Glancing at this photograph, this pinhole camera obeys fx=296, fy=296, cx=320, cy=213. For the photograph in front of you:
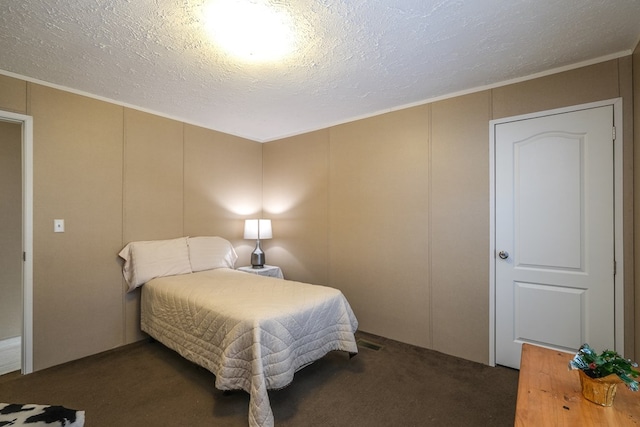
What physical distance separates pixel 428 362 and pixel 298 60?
2717 millimetres

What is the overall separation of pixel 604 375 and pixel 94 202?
12.0 ft

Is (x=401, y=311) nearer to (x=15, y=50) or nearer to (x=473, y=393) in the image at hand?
(x=473, y=393)

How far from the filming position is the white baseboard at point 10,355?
250cm

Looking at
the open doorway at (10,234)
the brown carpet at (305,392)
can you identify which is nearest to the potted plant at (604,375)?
the brown carpet at (305,392)

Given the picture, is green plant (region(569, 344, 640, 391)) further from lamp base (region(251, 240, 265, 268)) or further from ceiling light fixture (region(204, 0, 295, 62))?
lamp base (region(251, 240, 265, 268))

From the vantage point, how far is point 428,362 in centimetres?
262

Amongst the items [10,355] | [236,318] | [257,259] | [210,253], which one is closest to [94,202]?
[210,253]

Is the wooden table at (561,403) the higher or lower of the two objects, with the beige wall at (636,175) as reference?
lower

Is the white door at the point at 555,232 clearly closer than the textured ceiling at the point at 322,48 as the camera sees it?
No

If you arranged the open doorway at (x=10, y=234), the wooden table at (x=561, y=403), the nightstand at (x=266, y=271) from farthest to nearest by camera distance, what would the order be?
the nightstand at (x=266, y=271) → the open doorway at (x=10, y=234) → the wooden table at (x=561, y=403)

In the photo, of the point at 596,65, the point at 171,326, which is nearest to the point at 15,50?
the point at 171,326

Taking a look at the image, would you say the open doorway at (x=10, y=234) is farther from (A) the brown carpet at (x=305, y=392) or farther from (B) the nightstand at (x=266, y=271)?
(B) the nightstand at (x=266, y=271)

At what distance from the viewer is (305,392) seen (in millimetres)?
2158

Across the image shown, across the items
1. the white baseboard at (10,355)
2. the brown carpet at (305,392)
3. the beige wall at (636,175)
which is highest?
the beige wall at (636,175)
